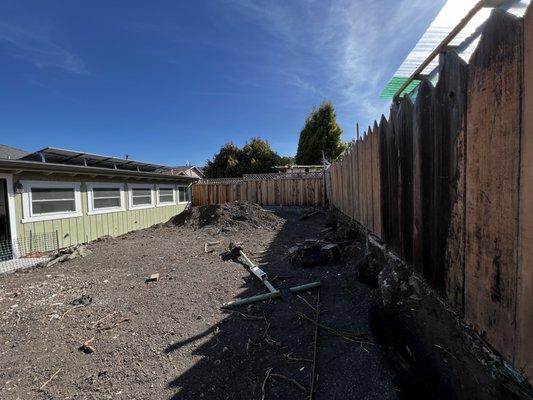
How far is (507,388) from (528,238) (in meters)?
0.67

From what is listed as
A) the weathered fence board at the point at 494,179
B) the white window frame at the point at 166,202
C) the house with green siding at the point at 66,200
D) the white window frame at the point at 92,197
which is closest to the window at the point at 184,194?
the white window frame at the point at 166,202

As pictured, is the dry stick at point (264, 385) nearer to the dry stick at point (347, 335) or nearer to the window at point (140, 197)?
the dry stick at point (347, 335)

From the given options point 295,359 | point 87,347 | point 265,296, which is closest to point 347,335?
point 295,359

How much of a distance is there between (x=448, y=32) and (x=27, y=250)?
9.07 metres

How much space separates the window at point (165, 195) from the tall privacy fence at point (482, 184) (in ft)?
38.4

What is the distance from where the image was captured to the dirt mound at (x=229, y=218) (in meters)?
9.95

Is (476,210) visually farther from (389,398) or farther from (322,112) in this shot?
(322,112)

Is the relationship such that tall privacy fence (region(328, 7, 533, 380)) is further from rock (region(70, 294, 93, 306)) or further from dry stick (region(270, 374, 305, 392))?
rock (region(70, 294, 93, 306))

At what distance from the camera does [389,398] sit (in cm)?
175

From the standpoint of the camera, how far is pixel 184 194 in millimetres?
14555

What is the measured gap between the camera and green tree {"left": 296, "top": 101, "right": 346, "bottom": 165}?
68.9 feet

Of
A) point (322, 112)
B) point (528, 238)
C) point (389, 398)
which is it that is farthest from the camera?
point (322, 112)

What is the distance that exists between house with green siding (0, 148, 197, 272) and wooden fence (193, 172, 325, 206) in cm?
455

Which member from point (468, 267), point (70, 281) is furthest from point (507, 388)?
point (70, 281)
